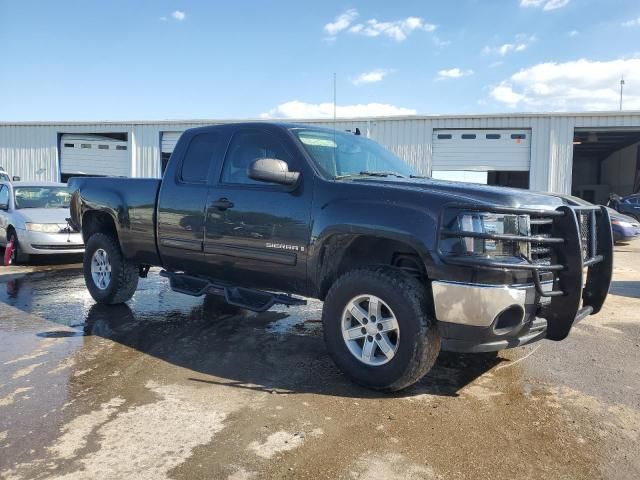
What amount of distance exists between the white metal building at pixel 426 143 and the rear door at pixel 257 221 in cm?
1737

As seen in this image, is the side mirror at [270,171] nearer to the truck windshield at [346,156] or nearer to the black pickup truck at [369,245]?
the black pickup truck at [369,245]

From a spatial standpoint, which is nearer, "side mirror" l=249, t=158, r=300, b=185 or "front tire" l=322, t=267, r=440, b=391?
"front tire" l=322, t=267, r=440, b=391

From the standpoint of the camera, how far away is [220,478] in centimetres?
265

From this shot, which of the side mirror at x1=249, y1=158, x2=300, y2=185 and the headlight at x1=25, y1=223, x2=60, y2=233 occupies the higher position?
the side mirror at x1=249, y1=158, x2=300, y2=185

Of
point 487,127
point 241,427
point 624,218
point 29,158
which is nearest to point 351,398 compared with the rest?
point 241,427

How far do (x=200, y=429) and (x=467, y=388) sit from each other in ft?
6.33

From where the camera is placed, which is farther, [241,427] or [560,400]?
[560,400]

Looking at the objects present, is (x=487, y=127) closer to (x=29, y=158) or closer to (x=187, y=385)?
(x=187, y=385)

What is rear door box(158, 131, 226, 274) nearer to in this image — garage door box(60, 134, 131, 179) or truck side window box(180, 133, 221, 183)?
truck side window box(180, 133, 221, 183)

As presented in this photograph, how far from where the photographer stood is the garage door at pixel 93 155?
26016mm

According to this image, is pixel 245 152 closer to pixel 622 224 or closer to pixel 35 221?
pixel 35 221

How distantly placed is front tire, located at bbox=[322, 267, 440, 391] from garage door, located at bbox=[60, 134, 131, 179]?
941 inches

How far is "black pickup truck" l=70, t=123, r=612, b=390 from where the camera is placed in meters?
3.41

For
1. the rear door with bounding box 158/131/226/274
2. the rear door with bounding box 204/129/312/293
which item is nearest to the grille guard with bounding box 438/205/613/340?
the rear door with bounding box 204/129/312/293
